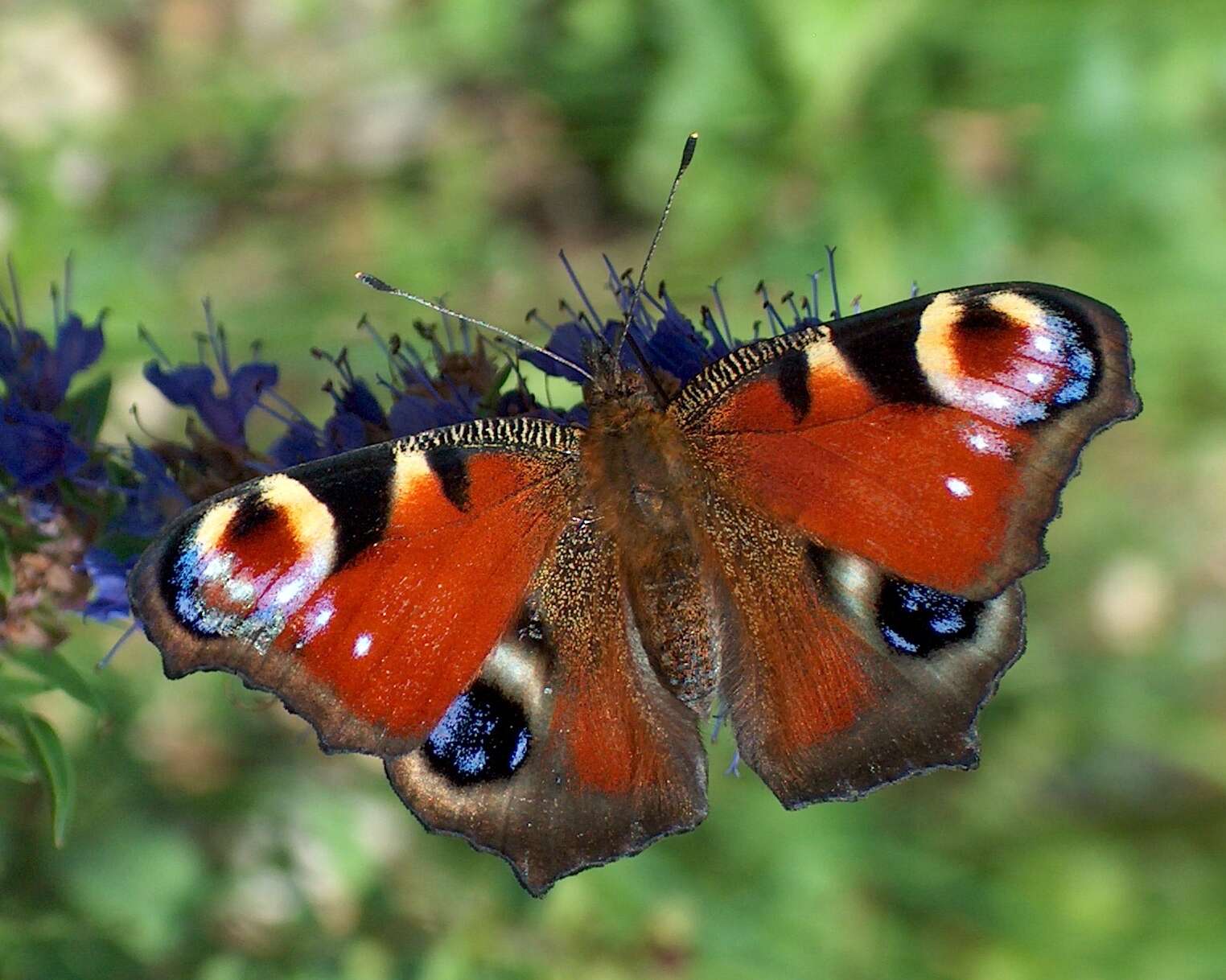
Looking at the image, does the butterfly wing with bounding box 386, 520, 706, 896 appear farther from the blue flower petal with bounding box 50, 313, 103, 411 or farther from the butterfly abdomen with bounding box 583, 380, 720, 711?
the blue flower petal with bounding box 50, 313, 103, 411

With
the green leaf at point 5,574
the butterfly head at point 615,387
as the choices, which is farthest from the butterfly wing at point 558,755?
the green leaf at point 5,574

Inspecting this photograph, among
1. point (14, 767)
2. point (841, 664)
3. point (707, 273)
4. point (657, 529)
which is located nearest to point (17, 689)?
point (14, 767)

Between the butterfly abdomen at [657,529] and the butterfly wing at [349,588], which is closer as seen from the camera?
the butterfly wing at [349,588]

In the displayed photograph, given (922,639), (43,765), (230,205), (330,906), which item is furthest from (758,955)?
(230,205)

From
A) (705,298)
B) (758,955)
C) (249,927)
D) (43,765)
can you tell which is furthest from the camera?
(705,298)

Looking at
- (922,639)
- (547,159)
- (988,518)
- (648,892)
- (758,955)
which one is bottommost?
(758,955)

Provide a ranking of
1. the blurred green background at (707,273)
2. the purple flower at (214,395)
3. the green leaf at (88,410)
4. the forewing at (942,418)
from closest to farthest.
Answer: the forewing at (942,418)
the purple flower at (214,395)
the green leaf at (88,410)
the blurred green background at (707,273)

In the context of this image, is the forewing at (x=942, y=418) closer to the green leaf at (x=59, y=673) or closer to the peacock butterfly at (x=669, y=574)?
the peacock butterfly at (x=669, y=574)

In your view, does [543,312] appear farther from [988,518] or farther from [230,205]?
[988,518]
